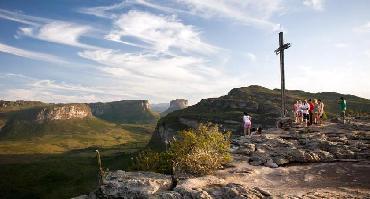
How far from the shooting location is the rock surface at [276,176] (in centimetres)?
1234

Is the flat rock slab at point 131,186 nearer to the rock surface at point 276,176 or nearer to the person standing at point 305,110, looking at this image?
the rock surface at point 276,176

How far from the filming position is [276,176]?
53.7 feet

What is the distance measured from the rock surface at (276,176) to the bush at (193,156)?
58 cm

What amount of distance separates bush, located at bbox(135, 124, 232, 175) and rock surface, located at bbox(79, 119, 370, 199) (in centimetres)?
58

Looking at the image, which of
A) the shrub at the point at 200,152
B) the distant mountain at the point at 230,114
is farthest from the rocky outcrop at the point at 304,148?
the distant mountain at the point at 230,114

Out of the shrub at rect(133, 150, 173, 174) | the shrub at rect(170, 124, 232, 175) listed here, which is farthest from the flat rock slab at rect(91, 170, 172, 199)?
the shrub at rect(133, 150, 173, 174)

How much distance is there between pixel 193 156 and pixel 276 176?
390cm

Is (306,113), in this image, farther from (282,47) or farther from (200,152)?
(200,152)

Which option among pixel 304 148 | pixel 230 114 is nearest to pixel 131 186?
pixel 304 148

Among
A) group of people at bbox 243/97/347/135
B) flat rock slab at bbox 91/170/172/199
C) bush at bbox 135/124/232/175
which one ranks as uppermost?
group of people at bbox 243/97/347/135

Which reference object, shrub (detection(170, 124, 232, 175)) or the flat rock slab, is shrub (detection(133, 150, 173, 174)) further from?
Answer: the flat rock slab

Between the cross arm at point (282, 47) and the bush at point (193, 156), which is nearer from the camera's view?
the bush at point (193, 156)

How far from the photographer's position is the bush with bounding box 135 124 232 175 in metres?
15.4

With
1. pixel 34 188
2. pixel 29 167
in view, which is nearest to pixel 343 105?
pixel 34 188
